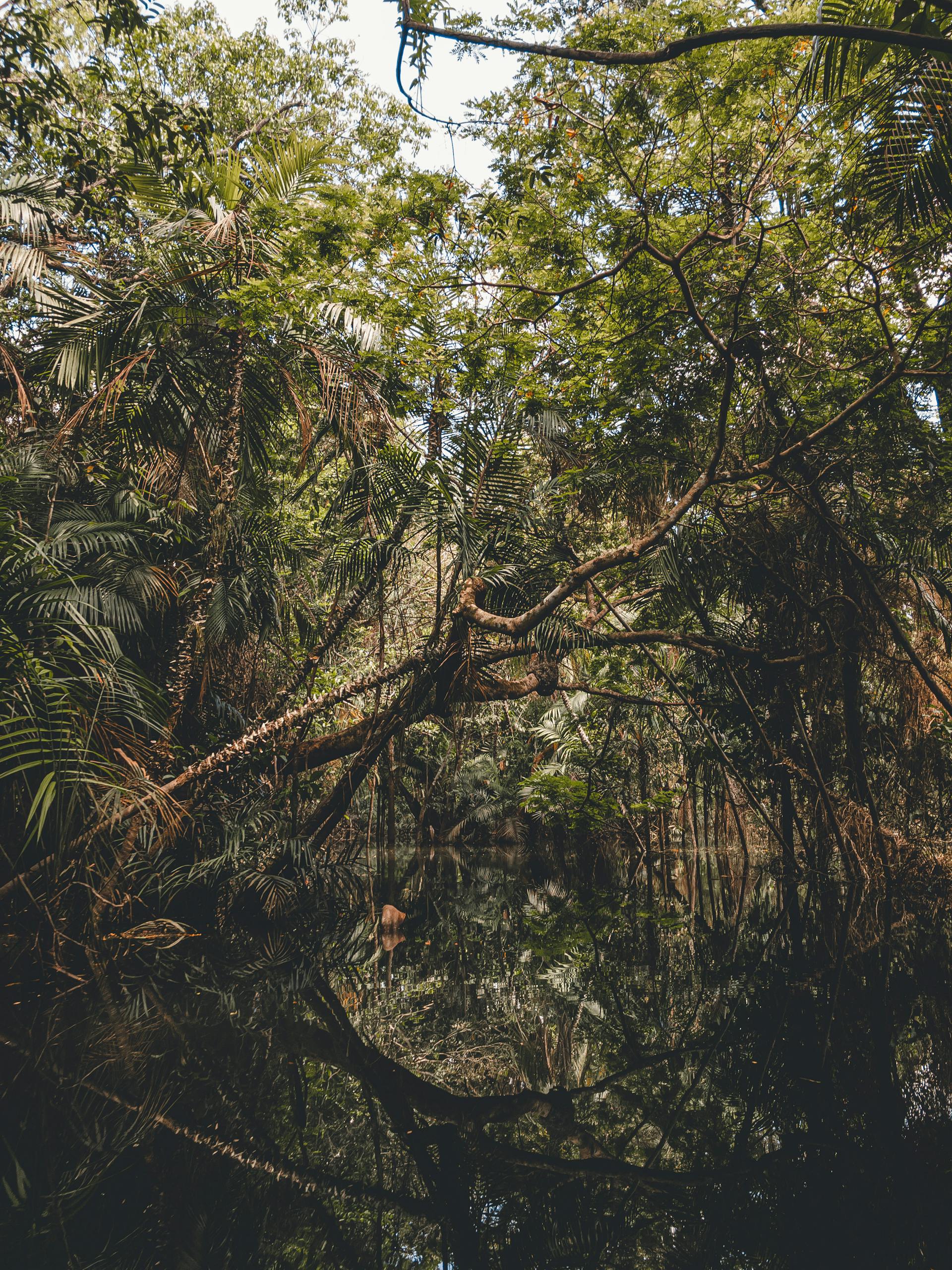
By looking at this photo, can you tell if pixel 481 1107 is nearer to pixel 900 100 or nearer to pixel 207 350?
pixel 900 100

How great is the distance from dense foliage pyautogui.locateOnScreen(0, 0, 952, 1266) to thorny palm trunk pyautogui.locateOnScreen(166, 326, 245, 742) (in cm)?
4

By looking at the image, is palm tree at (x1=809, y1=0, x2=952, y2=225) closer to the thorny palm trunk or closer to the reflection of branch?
the thorny palm trunk

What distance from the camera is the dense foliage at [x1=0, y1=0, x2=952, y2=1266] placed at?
12.0ft

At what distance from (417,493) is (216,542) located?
1690 millimetres

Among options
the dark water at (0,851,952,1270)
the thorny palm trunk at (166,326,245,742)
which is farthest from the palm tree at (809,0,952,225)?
the thorny palm trunk at (166,326,245,742)

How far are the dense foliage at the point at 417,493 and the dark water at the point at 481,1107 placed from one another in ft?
0.14

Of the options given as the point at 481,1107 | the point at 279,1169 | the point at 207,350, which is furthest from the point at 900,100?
the point at 207,350

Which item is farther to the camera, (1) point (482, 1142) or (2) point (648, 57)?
(1) point (482, 1142)

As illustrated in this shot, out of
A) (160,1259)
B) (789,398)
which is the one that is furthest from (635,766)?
(160,1259)

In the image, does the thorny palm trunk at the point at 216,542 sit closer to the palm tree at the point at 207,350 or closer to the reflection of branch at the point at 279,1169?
the palm tree at the point at 207,350

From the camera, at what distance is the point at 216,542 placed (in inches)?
232

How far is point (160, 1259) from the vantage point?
1.83 meters

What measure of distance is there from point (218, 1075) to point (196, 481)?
550 centimetres

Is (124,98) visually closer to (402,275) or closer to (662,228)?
(402,275)
